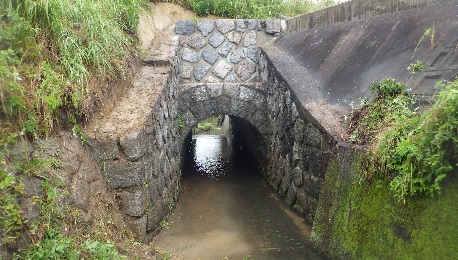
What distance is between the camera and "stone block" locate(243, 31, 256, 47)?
295 inches

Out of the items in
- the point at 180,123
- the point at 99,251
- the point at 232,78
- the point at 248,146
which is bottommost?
the point at 248,146

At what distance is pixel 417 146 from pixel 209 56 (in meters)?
5.25

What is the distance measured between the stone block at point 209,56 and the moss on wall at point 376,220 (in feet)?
12.9

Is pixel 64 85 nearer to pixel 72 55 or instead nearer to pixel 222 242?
pixel 72 55

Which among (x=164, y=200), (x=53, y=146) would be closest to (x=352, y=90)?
(x=164, y=200)

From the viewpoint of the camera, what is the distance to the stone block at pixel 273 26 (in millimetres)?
7523

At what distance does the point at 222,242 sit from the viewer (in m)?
4.87

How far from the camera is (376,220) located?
119 inches

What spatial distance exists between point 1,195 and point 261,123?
5294 mm

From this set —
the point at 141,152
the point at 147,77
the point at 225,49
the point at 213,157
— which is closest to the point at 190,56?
the point at 225,49

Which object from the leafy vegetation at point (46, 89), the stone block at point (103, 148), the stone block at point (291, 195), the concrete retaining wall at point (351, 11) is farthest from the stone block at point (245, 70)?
the stone block at point (103, 148)

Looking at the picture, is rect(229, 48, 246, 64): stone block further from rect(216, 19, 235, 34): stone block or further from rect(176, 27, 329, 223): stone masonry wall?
rect(216, 19, 235, 34): stone block

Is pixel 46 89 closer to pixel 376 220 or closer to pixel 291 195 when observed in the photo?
pixel 376 220

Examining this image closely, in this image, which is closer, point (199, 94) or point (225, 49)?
point (199, 94)
